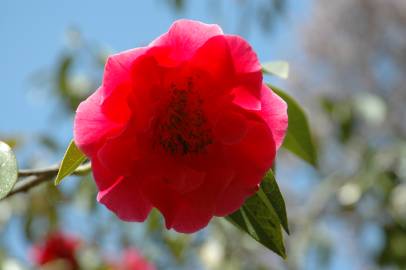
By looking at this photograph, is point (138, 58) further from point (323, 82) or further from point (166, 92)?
point (323, 82)

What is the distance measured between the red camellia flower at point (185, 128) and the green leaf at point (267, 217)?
3cm

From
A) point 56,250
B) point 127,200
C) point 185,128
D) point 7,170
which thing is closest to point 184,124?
point 185,128

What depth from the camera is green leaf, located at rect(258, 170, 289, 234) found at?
32.2 inches

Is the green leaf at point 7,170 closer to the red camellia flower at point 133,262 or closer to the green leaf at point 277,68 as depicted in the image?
the green leaf at point 277,68

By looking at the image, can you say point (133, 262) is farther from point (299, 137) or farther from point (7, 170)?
A: point (7, 170)

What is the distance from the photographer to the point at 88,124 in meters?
0.79

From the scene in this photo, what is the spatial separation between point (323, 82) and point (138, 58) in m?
10.5

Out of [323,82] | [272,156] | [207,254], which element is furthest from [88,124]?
[323,82]

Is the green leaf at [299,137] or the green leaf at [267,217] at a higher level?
the green leaf at [267,217]

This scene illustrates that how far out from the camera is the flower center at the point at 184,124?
0.86 metres

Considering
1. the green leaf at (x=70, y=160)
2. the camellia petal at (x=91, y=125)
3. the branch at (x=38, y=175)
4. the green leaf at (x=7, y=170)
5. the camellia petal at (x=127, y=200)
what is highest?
the camellia petal at (x=91, y=125)

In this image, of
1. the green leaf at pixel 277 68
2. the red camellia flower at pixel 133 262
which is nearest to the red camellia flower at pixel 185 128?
the green leaf at pixel 277 68

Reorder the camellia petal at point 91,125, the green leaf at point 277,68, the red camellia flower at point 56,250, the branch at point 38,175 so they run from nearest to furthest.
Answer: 1. the camellia petal at point 91,125
2. the branch at point 38,175
3. the green leaf at point 277,68
4. the red camellia flower at point 56,250

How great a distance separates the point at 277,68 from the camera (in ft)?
3.63
